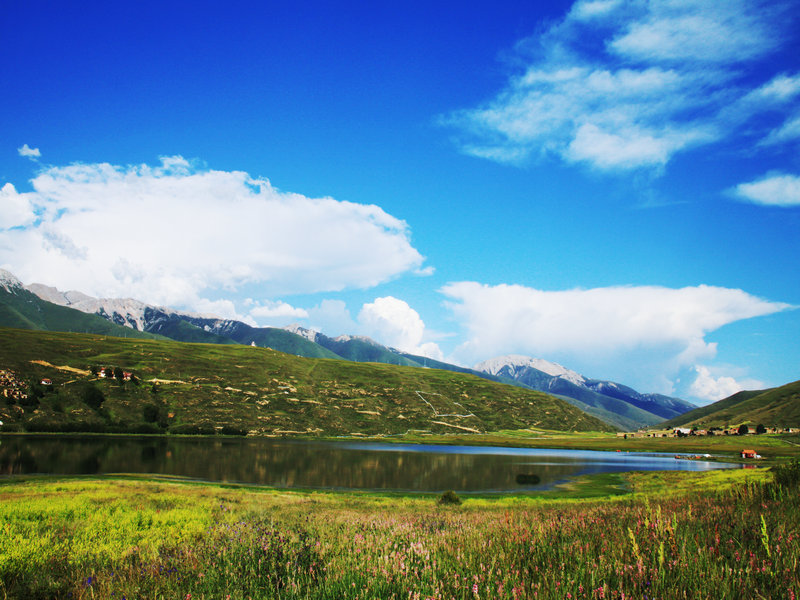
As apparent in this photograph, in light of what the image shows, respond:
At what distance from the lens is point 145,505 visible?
985 inches

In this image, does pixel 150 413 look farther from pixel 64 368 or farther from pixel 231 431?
pixel 64 368

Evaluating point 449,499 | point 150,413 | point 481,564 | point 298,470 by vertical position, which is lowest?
point 150,413

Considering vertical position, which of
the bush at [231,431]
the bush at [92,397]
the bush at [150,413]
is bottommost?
the bush at [231,431]

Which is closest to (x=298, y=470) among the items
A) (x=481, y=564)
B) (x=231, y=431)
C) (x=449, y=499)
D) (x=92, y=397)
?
(x=449, y=499)

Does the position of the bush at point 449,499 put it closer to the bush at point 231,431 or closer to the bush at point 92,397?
the bush at point 231,431

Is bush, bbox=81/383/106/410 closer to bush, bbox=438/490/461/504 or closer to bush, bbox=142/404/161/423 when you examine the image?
bush, bbox=142/404/161/423

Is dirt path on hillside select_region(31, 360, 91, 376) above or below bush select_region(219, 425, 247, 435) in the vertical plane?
above

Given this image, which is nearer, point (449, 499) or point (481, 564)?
point (481, 564)

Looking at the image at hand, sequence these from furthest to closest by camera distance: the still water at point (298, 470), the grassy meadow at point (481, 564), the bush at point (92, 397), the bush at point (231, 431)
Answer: the bush at point (231, 431)
the bush at point (92, 397)
the still water at point (298, 470)
the grassy meadow at point (481, 564)

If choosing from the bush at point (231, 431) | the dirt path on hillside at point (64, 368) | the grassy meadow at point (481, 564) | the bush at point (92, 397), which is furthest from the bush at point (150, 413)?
→ the grassy meadow at point (481, 564)

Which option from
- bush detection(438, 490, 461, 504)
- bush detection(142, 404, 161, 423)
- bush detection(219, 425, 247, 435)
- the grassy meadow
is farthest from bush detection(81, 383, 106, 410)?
the grassy meadow

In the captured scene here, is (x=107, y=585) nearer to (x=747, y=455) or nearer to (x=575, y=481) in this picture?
(x=575, y=481)

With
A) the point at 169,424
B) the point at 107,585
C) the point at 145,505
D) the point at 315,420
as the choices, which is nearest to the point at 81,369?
the point at 169,424

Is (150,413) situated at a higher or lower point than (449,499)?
lower
